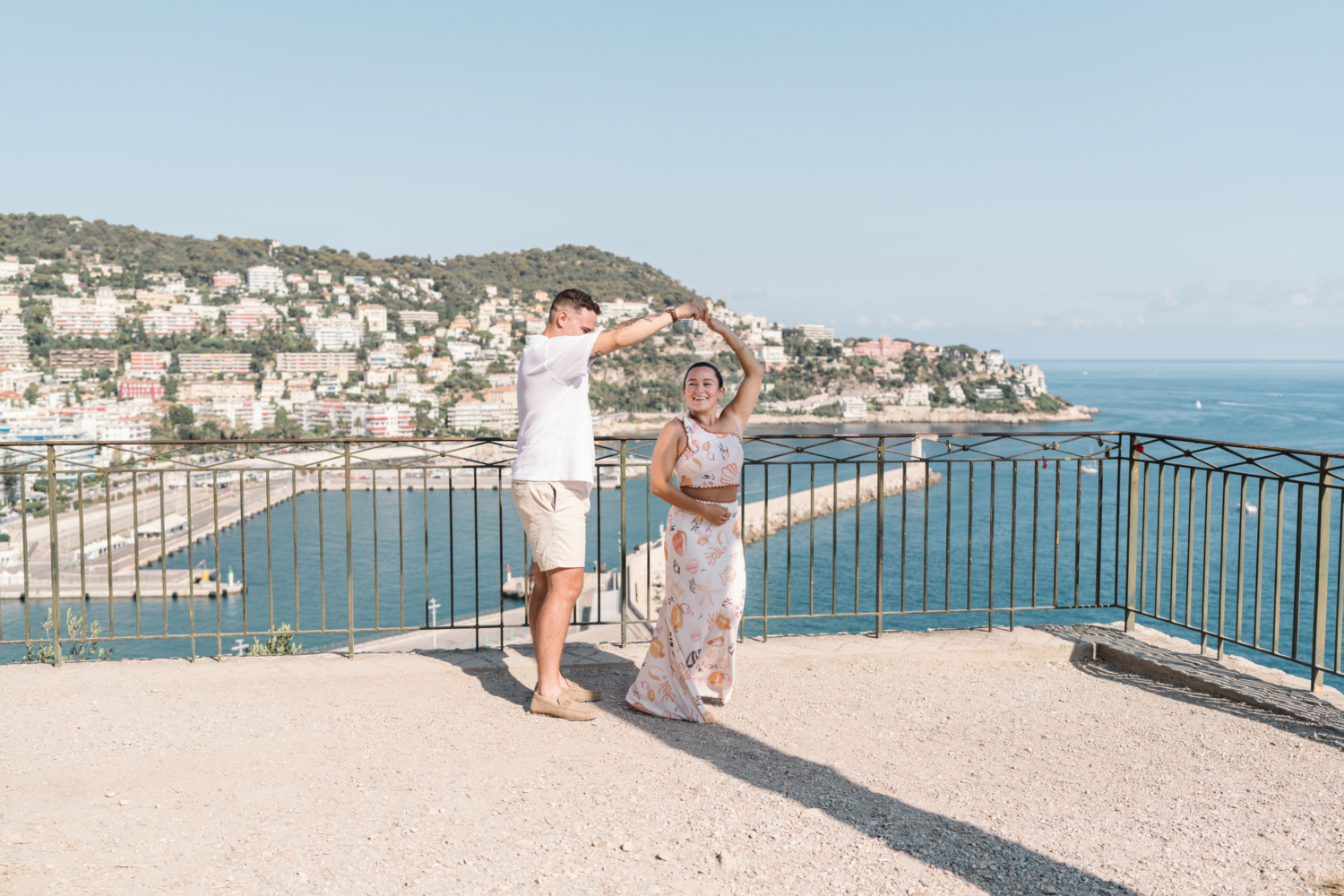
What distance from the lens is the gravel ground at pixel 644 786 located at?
2164 millimetres

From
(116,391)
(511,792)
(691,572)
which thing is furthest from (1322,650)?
(116,391)

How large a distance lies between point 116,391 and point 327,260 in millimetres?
56807

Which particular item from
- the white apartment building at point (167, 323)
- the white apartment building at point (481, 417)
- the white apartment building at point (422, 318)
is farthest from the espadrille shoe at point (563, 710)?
the white apartment building at point (422, 318)

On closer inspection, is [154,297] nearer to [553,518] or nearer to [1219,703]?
[553,518]

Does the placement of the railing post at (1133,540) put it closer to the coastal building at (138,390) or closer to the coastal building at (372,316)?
the coastal building at (138,390)

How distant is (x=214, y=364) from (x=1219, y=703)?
371 ft

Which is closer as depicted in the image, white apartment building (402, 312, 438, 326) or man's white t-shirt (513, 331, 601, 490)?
man's white t-shirt (513, 331, 601, 490)

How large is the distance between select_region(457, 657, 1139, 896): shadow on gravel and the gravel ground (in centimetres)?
1

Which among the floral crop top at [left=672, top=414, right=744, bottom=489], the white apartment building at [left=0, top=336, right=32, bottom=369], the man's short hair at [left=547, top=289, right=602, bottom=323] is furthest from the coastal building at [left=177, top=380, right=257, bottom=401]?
the floral crop top at [left=672, top=414, right=744, bottom=489]

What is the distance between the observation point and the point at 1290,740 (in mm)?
3230

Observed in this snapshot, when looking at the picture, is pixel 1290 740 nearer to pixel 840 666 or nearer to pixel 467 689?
pixel 840 666

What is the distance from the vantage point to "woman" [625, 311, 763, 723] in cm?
333

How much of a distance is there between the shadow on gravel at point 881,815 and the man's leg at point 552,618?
9.2 inches

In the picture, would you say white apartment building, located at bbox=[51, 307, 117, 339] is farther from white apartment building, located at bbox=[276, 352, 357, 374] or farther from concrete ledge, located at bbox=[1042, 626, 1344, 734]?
concrete ledge, located at bbox=[1042, 626, 1344, 734]
